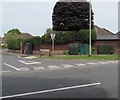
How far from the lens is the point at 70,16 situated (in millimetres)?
37125

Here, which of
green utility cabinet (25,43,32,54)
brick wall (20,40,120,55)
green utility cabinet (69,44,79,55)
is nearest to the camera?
green utility cabinet (69,44,79,55)

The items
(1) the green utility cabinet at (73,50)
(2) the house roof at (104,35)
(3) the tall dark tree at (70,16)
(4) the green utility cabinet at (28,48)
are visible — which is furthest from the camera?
(3) the tall dark tree at (70,16)

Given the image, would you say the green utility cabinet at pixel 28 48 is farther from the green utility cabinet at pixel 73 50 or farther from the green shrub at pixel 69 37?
the green utility cabinet at pixel 73 50

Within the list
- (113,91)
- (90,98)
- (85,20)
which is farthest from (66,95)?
(85,20)

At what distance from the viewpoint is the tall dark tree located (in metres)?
36.2

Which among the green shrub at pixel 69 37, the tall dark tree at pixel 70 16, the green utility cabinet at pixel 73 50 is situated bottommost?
the green utility cabinet at pixel 73 50

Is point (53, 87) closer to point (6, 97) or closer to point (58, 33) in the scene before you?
point (6, 97)

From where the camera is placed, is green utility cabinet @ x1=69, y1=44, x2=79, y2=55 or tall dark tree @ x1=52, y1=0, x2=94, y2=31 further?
tall dark tree @ x1=52, y1=0, x2=94, y2=31

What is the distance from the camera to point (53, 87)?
23.8 ft

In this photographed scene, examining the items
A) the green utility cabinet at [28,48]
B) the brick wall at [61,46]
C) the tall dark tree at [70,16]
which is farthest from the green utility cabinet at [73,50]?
the tall dark tree at [70,16]

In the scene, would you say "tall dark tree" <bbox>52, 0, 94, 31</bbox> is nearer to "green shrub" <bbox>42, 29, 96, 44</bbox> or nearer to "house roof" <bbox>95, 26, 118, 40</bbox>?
"house roof" <bbox>95, 26, 118, 40</bbox>

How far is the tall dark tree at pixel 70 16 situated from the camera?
36.2 metres

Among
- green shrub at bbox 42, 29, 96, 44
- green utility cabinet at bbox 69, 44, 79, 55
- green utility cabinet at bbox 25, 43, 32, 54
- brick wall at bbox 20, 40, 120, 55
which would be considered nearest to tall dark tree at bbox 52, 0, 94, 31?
green shrub at bbox 42, 29, 96, 44

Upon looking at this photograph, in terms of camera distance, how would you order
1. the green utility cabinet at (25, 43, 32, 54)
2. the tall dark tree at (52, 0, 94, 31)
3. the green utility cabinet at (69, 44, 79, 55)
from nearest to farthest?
the green utility cabinet at (69, 44, 79, 55)
the green utility cabinet at (25, 43, 32, 54)
the tall dark tree at (52, 0, 94, 31)
